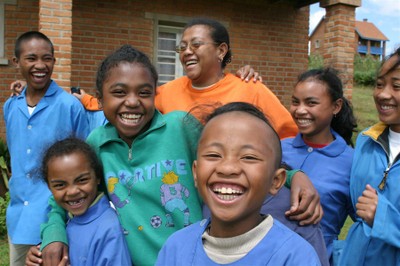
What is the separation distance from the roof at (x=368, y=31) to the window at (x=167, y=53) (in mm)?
→ 83991

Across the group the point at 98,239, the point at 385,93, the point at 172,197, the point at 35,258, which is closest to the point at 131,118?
the point at 172,197

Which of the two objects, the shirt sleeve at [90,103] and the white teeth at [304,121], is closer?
the white teeth at [304,121]

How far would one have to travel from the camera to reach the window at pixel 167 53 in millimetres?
8578

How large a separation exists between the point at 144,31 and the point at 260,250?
7131mm

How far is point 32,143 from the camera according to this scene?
3160 millimetres

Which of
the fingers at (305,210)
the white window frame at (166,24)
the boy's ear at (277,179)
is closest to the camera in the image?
the boy's ear at (277,179)

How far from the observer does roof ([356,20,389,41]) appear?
8775 cm

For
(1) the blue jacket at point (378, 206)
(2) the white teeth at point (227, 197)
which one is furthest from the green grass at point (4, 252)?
(2) the white teeth at point (227, 197)

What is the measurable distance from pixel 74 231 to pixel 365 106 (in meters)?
18.6

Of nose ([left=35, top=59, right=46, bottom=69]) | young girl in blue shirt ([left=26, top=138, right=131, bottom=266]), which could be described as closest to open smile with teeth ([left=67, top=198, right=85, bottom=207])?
young girl in blue shirt ([left=26, top=138, right=131, bottom=266])

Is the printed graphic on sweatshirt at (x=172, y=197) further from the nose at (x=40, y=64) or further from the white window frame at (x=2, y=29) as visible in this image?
the white window frame at (x=2, y=29)

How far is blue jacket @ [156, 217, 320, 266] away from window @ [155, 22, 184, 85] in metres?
7.12

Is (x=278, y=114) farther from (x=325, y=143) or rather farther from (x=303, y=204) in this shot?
(x=303, y=204)

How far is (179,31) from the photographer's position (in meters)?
8.72
